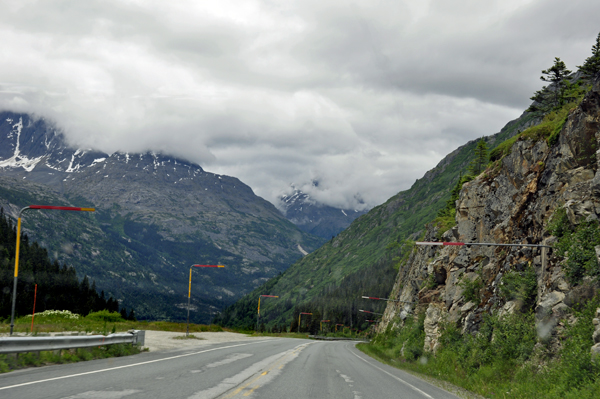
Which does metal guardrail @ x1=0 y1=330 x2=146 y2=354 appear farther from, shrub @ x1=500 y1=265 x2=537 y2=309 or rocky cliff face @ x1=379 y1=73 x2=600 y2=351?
shrub @ x1=500 y1=265 x2=537 y2=309

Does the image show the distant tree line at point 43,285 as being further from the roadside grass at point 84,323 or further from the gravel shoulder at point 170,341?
the gravel shoulder at point 170,341

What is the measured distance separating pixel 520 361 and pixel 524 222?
10.8m

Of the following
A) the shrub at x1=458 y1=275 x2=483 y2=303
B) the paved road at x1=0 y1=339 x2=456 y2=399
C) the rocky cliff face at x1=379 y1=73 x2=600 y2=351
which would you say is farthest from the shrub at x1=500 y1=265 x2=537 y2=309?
the paved road at x1=0 y1=339 x2=456 y2=399

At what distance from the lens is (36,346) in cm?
1529

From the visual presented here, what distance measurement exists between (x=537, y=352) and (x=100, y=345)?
64.1 feet

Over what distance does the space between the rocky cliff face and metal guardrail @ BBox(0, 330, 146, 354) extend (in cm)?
1994

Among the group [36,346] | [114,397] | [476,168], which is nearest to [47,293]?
[476,168]

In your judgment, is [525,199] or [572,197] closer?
[572,197]

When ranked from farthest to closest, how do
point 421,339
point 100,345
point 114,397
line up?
point 421,339 → point 100,345 → point 114,397

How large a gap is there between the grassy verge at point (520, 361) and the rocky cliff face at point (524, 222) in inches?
41.4

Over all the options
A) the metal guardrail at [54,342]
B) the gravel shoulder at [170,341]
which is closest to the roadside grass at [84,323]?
the gravel shoulder at [170,341]

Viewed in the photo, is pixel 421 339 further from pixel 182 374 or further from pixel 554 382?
pixel 182 374

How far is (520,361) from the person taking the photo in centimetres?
1970

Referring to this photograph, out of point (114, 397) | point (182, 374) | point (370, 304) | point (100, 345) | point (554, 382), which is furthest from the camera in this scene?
point (370, 304)
